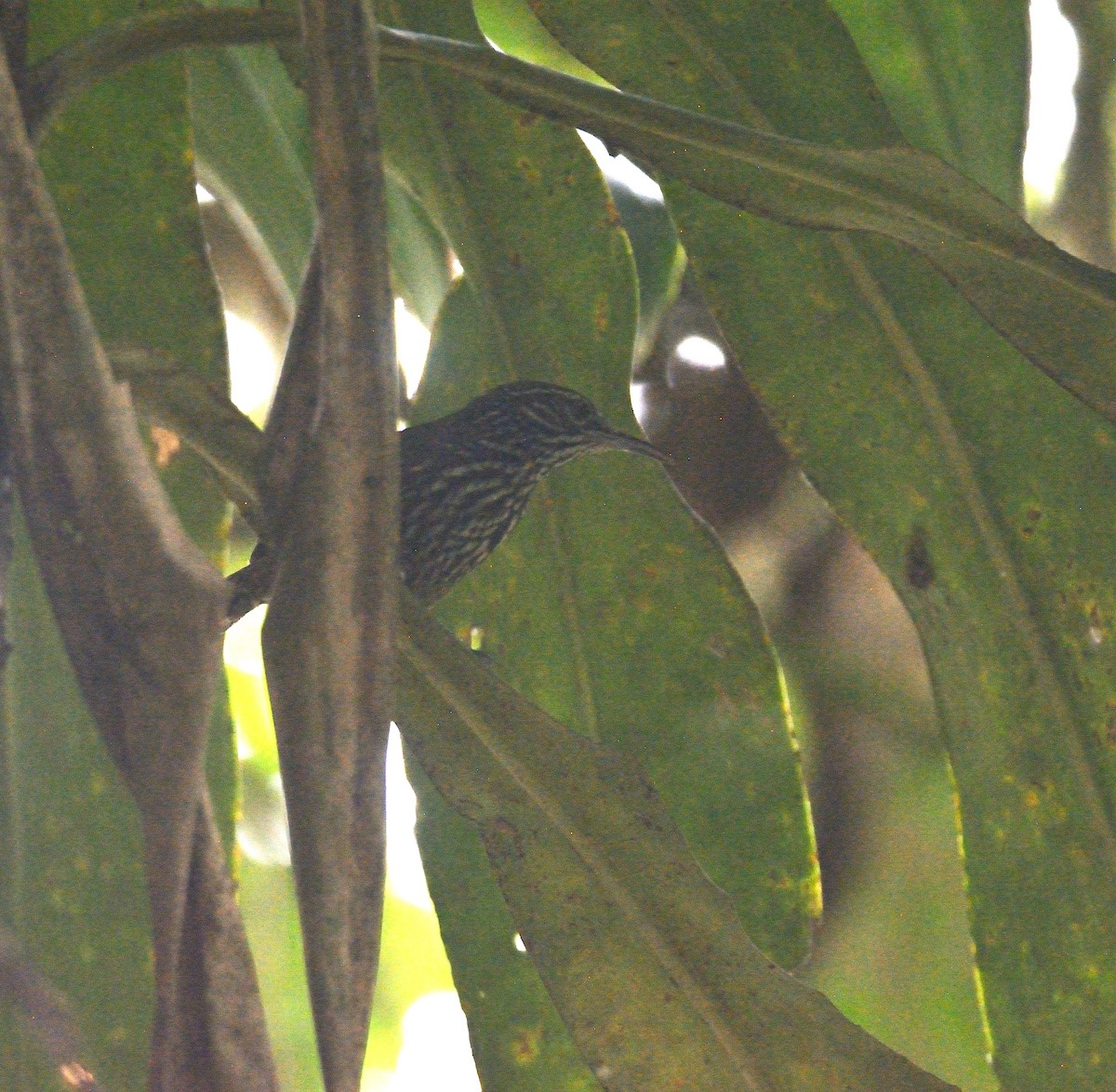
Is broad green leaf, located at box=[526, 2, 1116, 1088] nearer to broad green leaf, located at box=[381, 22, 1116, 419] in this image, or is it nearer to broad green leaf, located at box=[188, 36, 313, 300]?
broad green leaf, located at box=[381, 22, 1116, 419]

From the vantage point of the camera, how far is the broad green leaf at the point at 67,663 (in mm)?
1672

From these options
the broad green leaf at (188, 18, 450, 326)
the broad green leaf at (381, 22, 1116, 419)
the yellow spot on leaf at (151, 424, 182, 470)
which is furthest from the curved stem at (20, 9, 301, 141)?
the broad green leaf at (188, 18, 450, 326)

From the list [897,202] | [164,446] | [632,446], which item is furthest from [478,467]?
[897,202]

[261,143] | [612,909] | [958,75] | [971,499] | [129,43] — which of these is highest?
[958,75]

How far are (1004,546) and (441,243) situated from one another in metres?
1.06

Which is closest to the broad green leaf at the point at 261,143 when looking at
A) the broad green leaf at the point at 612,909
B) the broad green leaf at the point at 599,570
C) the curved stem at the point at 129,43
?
the broad green leaf at the point at 599,570

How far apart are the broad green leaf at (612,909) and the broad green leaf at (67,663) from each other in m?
0.45

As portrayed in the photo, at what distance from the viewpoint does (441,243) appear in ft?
8.27

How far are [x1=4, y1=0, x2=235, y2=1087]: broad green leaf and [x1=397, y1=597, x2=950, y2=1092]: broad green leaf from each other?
0.45m

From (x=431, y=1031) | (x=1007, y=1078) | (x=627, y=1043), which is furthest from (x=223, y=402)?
(x=431, y=1031)

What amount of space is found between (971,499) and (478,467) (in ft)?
3.03

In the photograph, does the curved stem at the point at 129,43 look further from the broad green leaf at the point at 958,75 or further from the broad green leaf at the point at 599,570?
the broad green leaf at the point at 958,75

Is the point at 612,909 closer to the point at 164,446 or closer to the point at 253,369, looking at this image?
the point at 164,446

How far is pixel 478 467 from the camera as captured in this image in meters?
2.61
